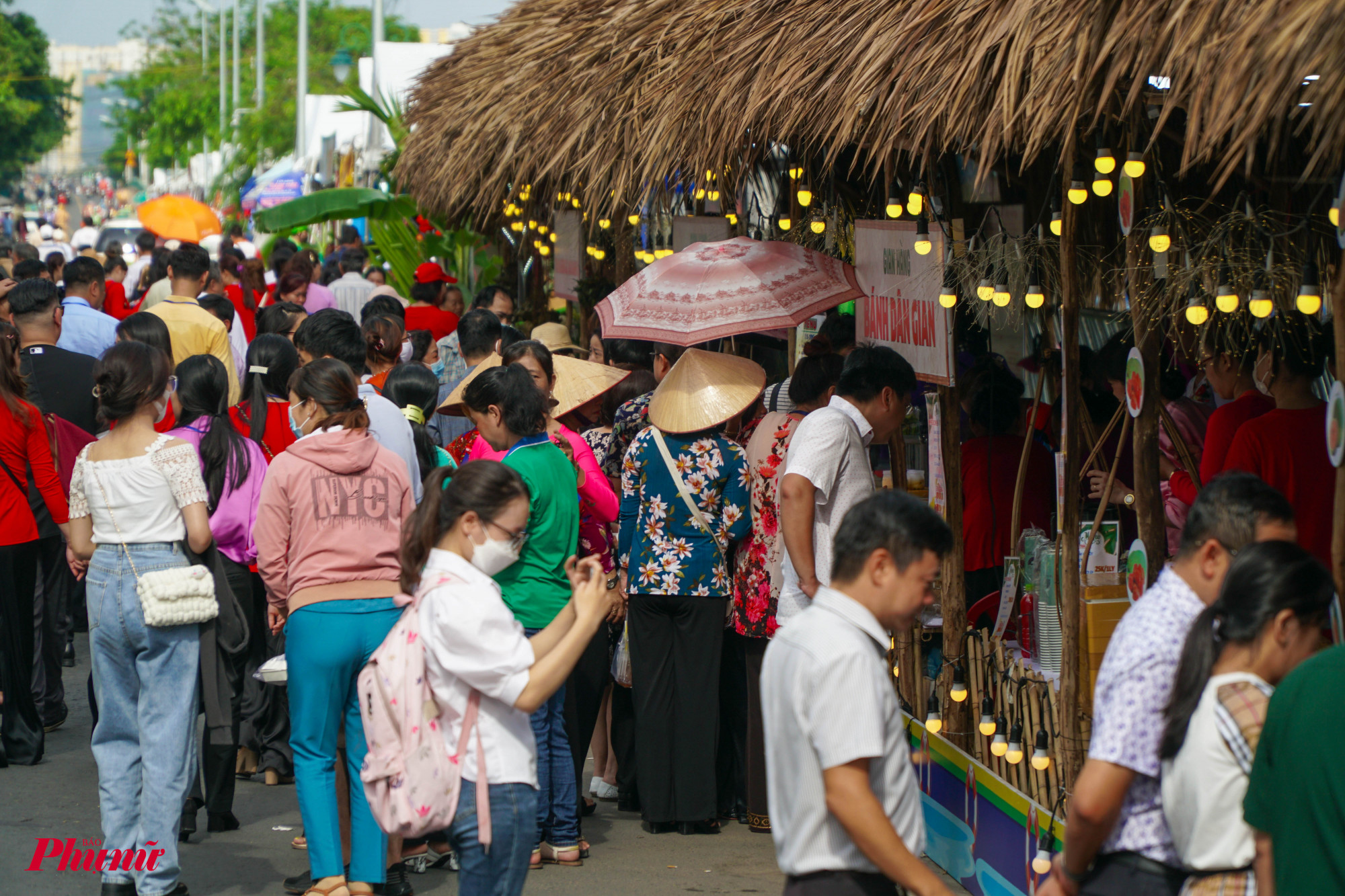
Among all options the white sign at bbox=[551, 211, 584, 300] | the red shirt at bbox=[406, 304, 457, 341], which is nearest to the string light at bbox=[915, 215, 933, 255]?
the white sign at bbox=[551, 211, 584, 300]

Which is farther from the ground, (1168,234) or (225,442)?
(1168,234)

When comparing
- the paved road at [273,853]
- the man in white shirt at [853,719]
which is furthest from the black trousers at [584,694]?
the man in white shirt at [853,719]

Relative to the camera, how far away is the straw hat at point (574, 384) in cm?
659

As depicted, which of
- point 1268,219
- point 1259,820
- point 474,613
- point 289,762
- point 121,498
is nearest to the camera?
point 1259,820

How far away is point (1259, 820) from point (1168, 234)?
2073mm

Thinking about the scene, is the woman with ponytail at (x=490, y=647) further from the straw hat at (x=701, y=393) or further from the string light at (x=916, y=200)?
the string light at (x=916, y=200)

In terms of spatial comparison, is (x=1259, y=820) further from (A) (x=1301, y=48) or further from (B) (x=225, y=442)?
(B) (x=225, y=442)

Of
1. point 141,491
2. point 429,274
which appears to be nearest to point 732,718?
point 141,491

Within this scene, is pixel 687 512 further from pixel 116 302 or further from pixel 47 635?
pixel 116 302

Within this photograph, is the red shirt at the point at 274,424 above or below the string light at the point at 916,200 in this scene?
below

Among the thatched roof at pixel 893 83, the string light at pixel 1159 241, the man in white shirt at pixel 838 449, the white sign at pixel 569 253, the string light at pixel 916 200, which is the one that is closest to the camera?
the thatched roof at pixel 893 83

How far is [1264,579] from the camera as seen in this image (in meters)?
2.64

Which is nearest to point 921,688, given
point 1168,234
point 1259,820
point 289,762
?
point 1168,234

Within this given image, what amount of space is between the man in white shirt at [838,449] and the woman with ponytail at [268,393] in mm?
2369
